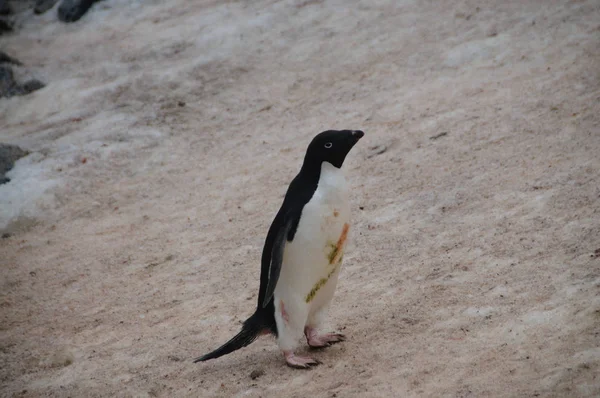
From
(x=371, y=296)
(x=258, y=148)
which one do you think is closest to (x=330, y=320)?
(x=371, y=296)

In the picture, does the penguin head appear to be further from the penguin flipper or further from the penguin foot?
the penguin foot

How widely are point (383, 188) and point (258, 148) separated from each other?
1.55m

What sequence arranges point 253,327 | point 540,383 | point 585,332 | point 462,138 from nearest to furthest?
point 540,383, point 585,332, point 253,327, point 462,138

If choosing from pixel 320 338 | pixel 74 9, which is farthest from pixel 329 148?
pixel 74 9

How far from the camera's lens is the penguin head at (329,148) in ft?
12.2

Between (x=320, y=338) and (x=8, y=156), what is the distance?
4337 mm

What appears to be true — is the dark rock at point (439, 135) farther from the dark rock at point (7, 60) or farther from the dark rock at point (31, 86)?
the dark rock at point (7, 60)

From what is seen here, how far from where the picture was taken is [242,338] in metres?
3.81

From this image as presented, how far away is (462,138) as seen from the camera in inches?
232

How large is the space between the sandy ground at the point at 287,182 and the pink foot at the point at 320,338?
6 centimetres

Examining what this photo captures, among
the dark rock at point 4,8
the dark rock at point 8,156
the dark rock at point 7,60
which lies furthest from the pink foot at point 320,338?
the dark rock at point 4,8

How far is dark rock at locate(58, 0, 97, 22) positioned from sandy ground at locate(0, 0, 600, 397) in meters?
0.16

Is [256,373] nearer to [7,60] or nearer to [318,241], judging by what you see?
[318,241]

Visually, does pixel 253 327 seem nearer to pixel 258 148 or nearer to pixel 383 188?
pixel 383 188
